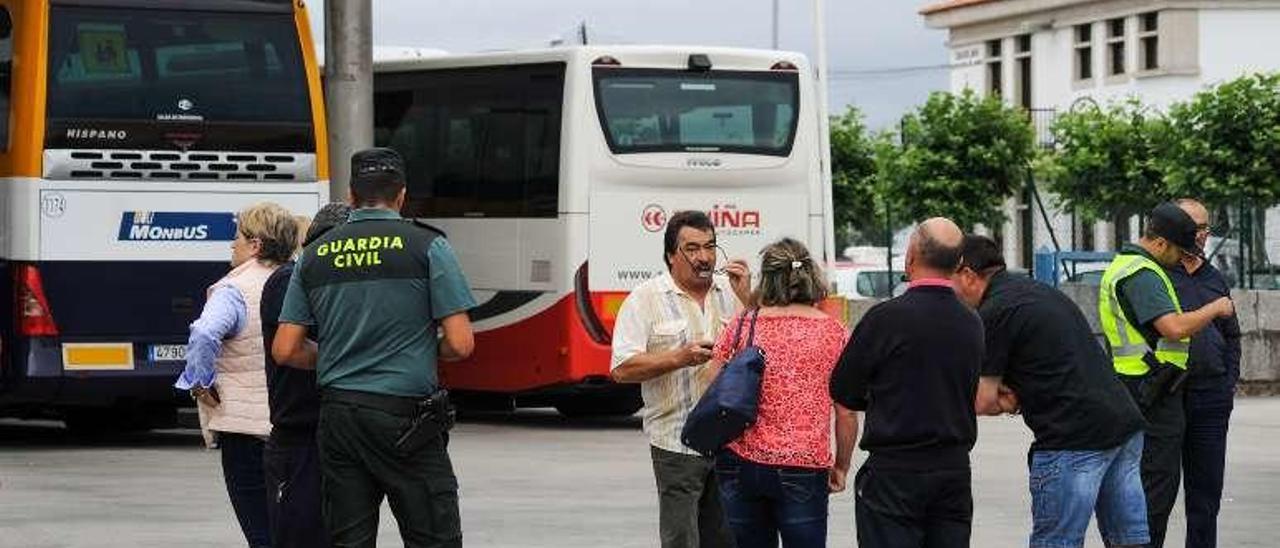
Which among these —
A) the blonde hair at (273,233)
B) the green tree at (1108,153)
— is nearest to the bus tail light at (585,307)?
the blonde hair at (273,233)

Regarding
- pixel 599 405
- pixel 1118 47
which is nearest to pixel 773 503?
pixel 599 405

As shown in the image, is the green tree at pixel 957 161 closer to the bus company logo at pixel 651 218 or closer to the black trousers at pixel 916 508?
the bus company logo at pixel 651 218

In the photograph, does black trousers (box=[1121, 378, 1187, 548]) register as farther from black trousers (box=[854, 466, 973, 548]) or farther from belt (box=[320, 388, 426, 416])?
belt (box=[320, 388, 426, 416])

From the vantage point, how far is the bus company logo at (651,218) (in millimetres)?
23666

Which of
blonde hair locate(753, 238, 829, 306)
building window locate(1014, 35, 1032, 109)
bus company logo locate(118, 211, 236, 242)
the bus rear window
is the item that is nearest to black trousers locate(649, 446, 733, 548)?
blonde hair locate(753, 238, 829, 306)

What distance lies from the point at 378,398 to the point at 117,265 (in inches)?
448

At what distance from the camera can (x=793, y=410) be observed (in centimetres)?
1005

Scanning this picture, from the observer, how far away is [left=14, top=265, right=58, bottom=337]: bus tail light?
20.3 meters

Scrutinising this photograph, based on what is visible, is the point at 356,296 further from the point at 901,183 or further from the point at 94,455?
the point at 901,183

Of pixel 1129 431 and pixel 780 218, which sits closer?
pixel 1129 431

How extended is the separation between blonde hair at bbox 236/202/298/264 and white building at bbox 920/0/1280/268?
2520 inches

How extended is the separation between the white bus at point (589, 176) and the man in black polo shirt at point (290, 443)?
12.7 meters

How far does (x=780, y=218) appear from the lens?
24156mm

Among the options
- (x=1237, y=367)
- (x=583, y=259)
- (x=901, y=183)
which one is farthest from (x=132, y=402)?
(x=901, y=183)
